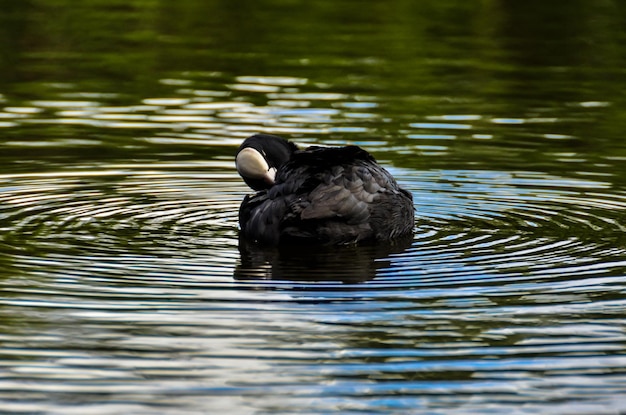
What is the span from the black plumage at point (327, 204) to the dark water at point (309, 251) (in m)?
0.17

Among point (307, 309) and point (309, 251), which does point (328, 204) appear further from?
point (307, 309)

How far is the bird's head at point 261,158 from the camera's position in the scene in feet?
38.2

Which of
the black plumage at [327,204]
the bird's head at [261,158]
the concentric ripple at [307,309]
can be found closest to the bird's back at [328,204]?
the black plumage at [327,204]

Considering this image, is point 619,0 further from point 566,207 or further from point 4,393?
point 4,393

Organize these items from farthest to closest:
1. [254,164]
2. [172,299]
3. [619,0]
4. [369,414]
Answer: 1. [619,0]
2. [254,164]
3. [172,299]
4. [369,414]

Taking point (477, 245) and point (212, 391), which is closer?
point (212, 391)

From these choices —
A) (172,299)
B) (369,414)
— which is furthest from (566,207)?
(369,414)

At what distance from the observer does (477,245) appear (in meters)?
10.7

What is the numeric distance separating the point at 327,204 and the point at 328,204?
11 mm

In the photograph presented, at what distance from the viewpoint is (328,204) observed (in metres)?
10.5

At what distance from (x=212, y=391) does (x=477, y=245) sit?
163 inches

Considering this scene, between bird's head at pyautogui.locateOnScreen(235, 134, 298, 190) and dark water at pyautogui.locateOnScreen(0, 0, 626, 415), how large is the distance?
1.79ft

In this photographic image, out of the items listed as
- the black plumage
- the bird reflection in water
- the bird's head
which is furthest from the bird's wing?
the bird's head

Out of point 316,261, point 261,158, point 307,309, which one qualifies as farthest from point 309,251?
point 307,309
